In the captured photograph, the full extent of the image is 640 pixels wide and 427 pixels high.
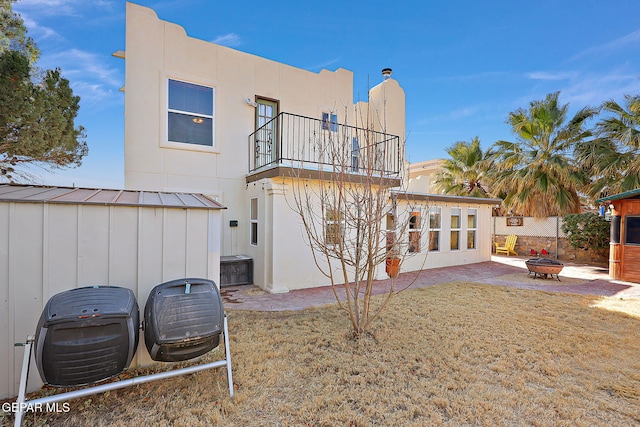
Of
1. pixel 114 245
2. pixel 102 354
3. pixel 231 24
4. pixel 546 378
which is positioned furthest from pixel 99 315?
pixel 231 24

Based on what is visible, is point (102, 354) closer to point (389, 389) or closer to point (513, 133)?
point (389, 389)

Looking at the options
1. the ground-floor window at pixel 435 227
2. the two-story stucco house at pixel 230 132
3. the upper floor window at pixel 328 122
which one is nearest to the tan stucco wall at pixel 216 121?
the two-story stucco house at pixel 230 132

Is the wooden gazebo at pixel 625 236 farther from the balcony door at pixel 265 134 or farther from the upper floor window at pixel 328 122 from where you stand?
the balcony door at pixel 265 134

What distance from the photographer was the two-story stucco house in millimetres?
7367

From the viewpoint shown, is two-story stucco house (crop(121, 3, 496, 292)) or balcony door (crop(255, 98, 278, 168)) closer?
two-story stucco house (crop(121, 3, 496, 292))

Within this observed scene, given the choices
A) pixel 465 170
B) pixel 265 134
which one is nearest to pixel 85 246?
pixel 265 134

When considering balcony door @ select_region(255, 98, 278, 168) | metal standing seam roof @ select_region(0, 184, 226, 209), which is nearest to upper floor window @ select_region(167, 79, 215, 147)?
balcony door @ select_region(255, 98, 278, 168)

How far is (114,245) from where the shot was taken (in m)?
3.14

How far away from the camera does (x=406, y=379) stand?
3.27 meters

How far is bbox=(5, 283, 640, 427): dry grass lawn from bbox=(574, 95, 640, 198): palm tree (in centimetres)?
923

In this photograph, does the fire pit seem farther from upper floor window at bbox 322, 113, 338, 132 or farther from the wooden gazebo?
upper floor window at bbox 322, 113, 338, 132

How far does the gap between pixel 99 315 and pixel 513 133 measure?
1749 centimetres

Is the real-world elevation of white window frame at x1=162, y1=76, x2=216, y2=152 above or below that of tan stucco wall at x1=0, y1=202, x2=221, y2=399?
above

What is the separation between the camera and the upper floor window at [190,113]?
8031mm
